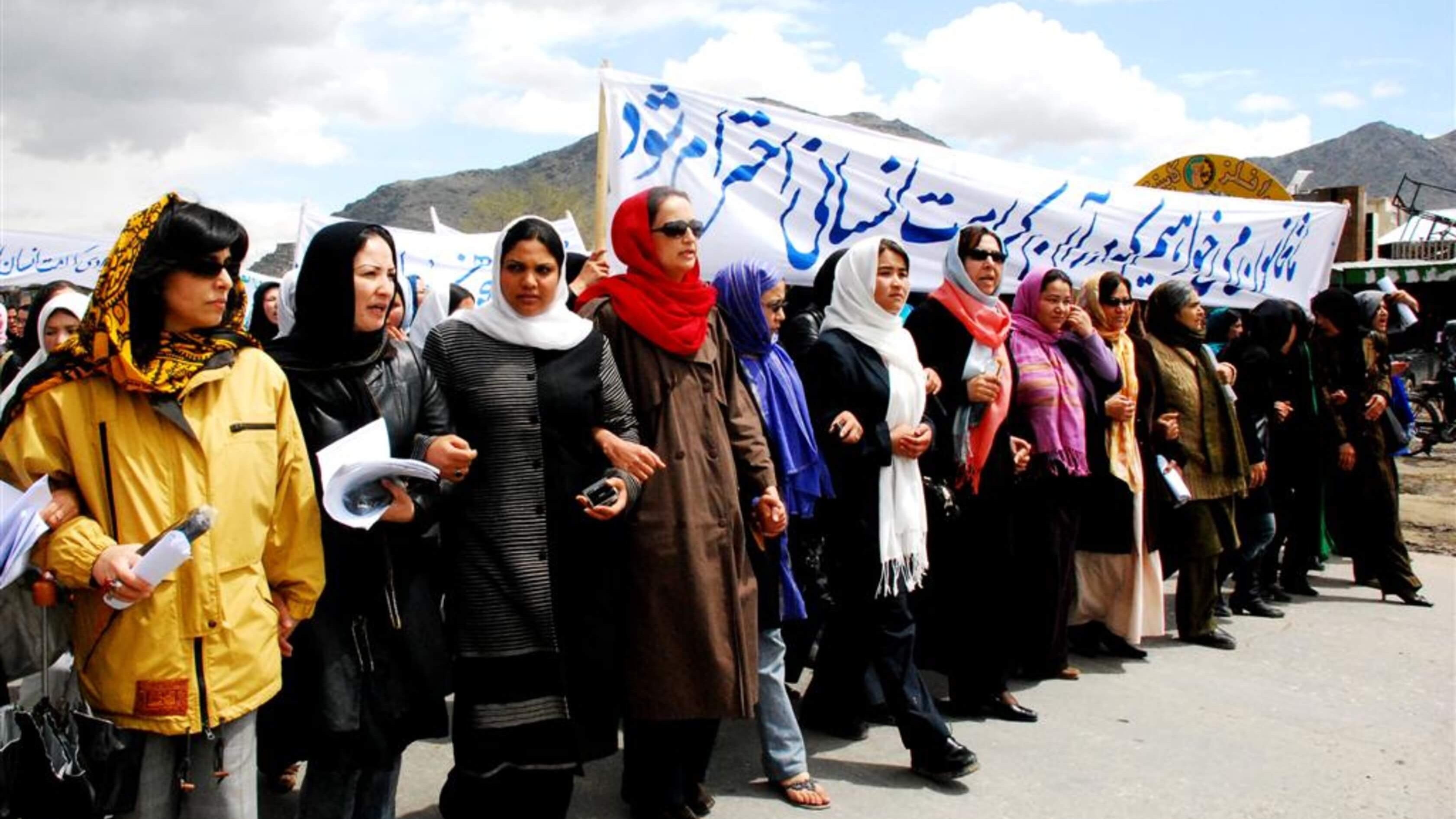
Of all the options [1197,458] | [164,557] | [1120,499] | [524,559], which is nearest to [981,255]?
[1120,499]

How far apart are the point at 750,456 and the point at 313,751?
1441 millimetres

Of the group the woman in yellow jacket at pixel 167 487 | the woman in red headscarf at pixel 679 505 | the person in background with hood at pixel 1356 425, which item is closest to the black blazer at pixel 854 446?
the woman in red headscarf at pixel 679 505

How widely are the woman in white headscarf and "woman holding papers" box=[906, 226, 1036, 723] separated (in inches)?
15.2

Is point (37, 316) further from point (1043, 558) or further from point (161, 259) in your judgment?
point (1043, 558)

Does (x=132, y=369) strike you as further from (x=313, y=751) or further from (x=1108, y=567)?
(x=1108, y=567)

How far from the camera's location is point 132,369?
2197mm

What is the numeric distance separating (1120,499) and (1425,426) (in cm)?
1232

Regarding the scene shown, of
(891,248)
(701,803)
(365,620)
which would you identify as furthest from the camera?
(891,248)

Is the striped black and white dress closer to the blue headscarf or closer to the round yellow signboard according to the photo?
the blue headscarf

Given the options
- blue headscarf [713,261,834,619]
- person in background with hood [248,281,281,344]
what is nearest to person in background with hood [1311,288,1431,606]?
blue headscarf [713,261,834,619]

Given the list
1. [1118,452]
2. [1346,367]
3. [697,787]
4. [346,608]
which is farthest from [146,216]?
[1346,367]

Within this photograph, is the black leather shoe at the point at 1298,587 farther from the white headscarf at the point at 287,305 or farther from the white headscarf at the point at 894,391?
the white headscarf at the point at 287,305

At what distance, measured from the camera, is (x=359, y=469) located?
2395mm

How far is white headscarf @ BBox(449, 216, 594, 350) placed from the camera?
2.96m
